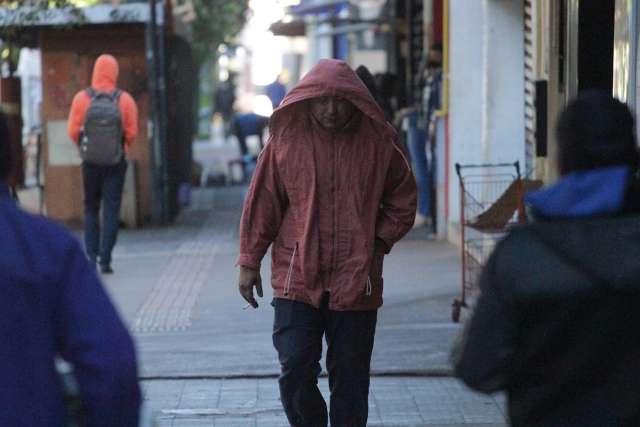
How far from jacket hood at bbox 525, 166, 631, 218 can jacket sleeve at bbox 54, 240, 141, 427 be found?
3.21 ft

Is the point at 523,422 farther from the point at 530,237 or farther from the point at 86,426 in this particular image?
the point at 86,426

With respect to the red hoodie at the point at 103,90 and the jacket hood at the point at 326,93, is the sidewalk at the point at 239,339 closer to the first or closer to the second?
the red hoodie at the point at 103,90

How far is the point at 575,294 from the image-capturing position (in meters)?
3.24

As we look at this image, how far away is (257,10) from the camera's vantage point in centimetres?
3566

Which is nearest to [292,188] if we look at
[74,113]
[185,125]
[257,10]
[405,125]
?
[74,113]

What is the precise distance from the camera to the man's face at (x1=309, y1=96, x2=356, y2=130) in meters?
5.65

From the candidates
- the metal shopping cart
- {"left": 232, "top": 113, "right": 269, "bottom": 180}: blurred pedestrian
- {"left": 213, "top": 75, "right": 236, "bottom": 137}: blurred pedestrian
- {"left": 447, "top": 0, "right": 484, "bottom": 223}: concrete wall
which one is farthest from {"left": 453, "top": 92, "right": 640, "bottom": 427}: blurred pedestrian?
{"left": 213, "top": 75, "right": 236, "bottom": 137}: blurred pedestrian

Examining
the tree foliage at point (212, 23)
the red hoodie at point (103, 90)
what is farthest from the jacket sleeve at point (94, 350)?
the tree foliage at point (212, 23)

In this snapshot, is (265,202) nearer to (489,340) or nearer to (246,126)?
(489,340)

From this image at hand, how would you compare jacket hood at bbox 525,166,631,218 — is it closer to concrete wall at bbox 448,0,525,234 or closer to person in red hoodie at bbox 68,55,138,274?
person in red hoodie at bbox 68,55,138,274

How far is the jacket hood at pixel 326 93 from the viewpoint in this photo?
565cm

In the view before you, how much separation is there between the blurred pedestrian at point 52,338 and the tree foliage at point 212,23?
26449mm

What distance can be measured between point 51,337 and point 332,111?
2641mm

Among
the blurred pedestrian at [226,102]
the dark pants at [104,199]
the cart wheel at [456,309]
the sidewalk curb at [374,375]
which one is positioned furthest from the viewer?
the blurred pedestrian at [226,102]
